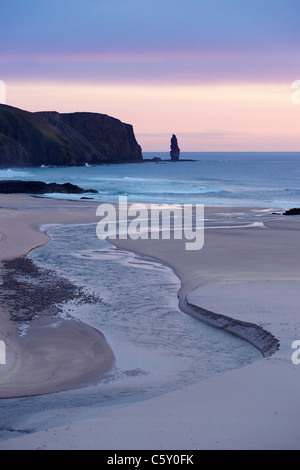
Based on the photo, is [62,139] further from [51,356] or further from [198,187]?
[51,356]

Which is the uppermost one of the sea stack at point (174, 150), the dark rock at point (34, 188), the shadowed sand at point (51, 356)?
the sea stack at point (174, 150)

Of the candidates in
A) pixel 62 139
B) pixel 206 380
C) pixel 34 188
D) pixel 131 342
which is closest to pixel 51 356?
pixel 131 342

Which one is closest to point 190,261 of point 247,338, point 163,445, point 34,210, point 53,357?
point 247,338

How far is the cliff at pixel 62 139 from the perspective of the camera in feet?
411

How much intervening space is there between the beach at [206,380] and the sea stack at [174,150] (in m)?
160

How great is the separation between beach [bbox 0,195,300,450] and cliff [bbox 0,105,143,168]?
106 metres

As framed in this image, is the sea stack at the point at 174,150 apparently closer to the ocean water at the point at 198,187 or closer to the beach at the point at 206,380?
the ocean water at the point at 198,187

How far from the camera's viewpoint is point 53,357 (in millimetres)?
7211

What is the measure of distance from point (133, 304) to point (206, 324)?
65.6 inches

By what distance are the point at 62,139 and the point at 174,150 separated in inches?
1763

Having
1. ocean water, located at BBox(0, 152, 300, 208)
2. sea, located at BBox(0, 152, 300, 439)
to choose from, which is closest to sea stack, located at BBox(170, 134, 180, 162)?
ocean water, located at BBox(0, 152, 300, 208)

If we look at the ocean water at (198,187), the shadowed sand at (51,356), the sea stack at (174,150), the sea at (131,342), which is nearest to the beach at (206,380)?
the shadowed sand at (51,356)

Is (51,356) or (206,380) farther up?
(206,380)

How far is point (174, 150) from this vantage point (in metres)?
175
